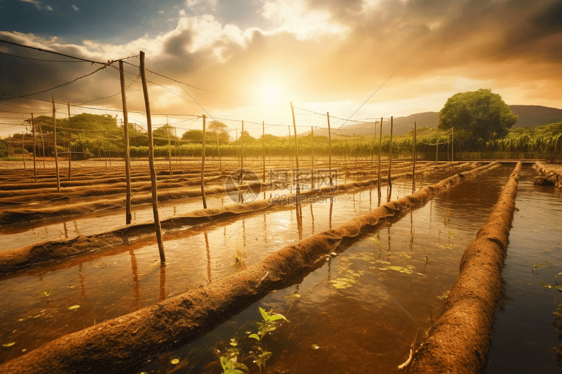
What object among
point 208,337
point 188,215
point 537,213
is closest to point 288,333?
point 208,337

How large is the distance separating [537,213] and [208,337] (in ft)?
43.5

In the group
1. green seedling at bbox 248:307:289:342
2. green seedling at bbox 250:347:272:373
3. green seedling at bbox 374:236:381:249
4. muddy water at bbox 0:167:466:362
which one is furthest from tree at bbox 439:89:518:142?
green seedling at bbox 250:347:272:373

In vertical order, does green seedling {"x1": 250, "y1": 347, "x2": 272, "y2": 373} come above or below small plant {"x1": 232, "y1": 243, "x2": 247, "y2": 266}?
below

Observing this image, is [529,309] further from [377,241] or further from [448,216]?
[448,216]

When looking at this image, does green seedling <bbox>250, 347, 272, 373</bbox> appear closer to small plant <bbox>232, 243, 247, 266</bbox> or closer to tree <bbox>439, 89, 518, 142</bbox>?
small plant <bbox>232, 243, 247, 266</bbox>

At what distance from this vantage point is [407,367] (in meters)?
3.08

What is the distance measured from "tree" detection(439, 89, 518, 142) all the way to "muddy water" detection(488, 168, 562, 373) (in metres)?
52.5

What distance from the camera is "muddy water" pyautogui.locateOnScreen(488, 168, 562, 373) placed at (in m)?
3.28

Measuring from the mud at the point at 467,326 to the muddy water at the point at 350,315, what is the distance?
56cm

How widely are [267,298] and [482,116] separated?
60.9 m

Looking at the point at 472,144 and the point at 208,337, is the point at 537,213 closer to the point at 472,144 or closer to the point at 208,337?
the point at 208,337

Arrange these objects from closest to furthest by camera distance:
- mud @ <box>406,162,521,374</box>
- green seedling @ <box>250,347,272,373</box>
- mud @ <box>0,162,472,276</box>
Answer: mud @ <box>406,162,521,374</box>
green seedling @ <box>250,347,272,373</box>
mud @ <box>0,162,472,276</box>

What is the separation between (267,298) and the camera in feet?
15.9

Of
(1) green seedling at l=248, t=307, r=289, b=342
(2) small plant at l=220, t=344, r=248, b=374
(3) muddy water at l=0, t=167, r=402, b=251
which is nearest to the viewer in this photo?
(2) small plant at l=220, t=344, r=248, b=374
